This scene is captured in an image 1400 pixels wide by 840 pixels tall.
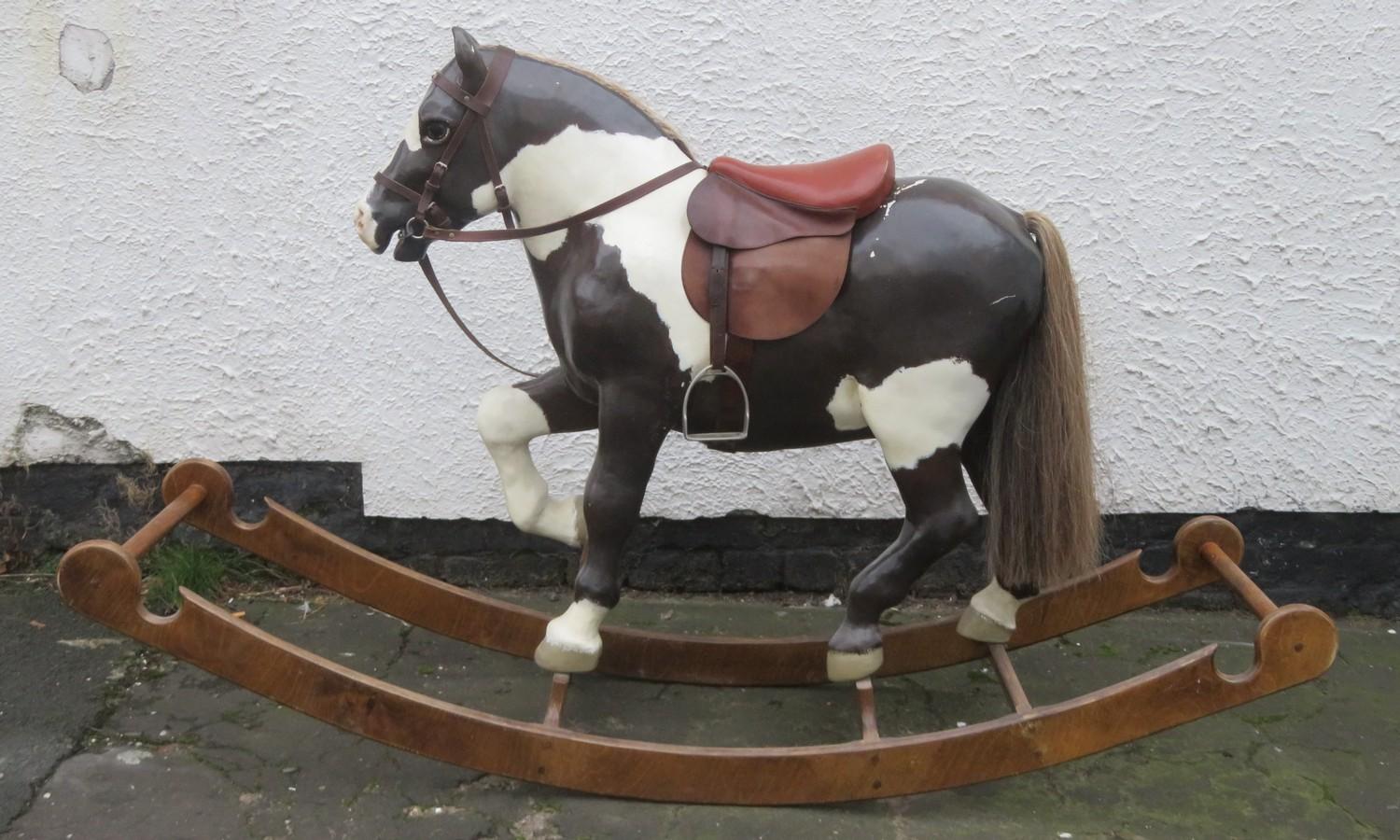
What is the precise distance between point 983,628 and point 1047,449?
1.79 feet

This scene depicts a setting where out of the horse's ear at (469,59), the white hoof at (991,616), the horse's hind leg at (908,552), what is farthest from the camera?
the white hoof at (991,616)

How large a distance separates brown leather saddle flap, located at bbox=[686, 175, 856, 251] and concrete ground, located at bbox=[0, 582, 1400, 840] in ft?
3.73

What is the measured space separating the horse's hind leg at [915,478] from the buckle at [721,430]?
228 millimetres

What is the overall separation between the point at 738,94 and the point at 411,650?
1.74 m

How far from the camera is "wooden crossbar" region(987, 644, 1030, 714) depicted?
214cm

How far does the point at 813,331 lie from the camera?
1995 mm

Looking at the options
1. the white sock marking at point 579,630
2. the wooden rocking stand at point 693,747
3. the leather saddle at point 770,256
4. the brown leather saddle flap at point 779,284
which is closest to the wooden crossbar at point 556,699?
the wooden rocking stand at point 693,747

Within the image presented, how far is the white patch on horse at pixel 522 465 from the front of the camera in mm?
2266

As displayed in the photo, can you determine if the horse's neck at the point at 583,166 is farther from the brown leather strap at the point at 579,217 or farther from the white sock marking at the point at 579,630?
the white sock marking at the point at 579,630

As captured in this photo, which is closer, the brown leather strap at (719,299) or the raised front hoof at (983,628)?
the brown leather strap at (719,299)

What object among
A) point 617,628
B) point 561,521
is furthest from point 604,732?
point 561,521

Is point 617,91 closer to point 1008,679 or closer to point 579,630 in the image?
point 579,630

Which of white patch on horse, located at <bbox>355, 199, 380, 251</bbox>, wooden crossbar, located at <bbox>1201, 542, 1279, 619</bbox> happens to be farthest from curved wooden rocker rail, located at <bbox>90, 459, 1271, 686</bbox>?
white patch on horse, located at <bbox>355, 199, 380, 251</bbox>

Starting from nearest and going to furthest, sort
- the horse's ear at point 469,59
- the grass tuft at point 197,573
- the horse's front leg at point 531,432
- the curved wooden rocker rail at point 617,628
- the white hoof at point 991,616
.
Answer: the horse's ear at point 469,59 → the horse's front leg at point 531,432 → the white hoof at point 991,616 → the curved wooden rocker rail at point 617,628 → the grass tuft at point 197,573
